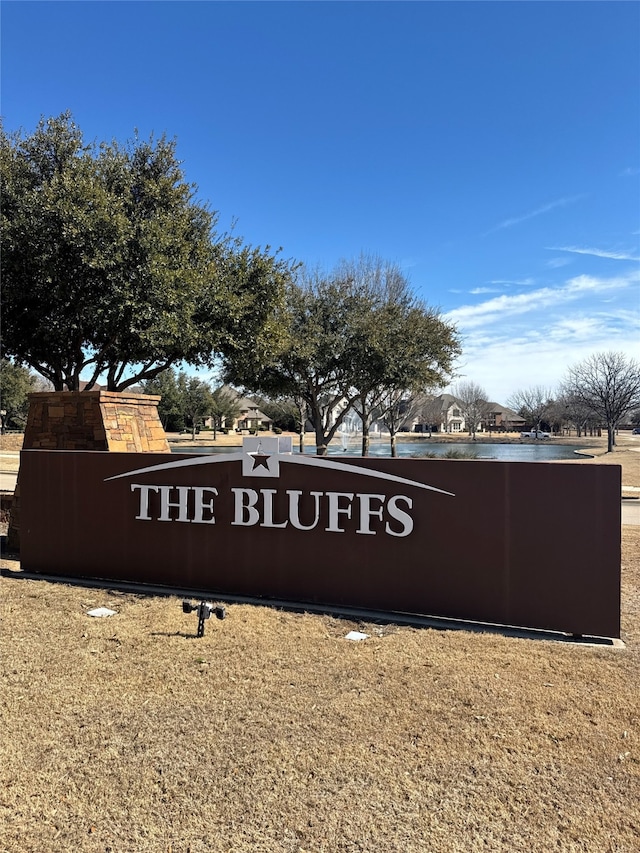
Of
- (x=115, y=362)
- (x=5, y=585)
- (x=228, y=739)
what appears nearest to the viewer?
(x=228, y=739)

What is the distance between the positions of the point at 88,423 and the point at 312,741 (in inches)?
225

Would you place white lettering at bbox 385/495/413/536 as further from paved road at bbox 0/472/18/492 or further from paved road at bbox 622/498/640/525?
paved road at bbox 0/472/18/492

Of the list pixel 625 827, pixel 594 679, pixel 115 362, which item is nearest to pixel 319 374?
pixel 115 362

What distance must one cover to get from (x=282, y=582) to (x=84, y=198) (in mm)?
8500

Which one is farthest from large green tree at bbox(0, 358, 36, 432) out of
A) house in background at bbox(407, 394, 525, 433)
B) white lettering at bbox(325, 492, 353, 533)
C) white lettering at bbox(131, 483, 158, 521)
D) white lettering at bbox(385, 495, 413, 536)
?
house in background at bbox(407, 394, 525, 433)

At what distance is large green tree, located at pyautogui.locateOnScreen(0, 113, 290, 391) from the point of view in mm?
10867

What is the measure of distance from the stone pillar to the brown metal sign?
0.88 meters

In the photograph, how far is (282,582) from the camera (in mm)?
6047

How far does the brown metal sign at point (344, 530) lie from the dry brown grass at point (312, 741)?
472mm

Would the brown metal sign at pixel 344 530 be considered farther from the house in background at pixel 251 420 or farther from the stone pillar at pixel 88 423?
the house in background at pixel 251 420

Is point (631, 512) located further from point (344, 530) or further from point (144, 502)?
point (144, 502)

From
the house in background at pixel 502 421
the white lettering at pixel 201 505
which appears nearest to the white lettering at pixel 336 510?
the white lettering at pixel 201 505

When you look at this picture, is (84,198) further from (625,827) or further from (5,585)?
(625,827)

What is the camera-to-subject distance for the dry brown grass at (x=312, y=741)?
2615mm
